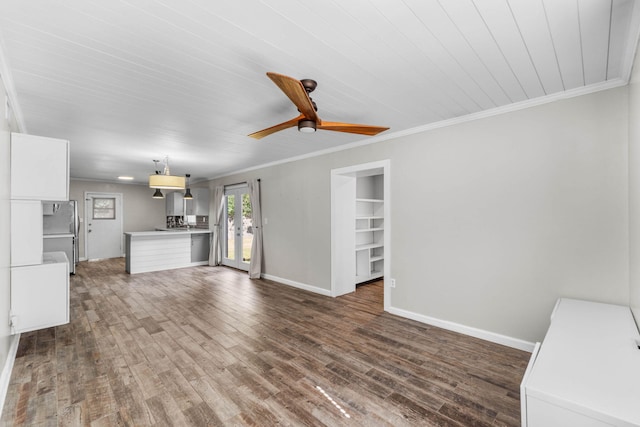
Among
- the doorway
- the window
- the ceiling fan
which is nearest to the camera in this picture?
the ceiling fan

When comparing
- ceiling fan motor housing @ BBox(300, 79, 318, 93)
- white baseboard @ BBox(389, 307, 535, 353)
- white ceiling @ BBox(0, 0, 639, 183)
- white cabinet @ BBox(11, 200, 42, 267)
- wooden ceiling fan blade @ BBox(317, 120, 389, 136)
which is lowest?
white baseboard @ BBox(389, 307, 535, 353)

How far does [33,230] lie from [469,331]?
440cm

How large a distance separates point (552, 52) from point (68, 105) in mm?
4075

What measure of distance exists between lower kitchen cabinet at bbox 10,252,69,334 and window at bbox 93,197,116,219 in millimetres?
7286

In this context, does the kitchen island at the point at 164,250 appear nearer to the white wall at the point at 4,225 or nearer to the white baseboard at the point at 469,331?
the white wall at the point at 4,225

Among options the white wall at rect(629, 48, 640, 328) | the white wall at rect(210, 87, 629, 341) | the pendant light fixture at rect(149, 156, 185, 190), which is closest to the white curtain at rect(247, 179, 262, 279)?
the pendant light fixture at rect(149, 156, 185, 190)

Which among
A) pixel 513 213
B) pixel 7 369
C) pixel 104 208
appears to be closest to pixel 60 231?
pixel 104 208

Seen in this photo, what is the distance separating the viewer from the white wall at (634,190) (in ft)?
6.09

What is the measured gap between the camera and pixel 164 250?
6957mm

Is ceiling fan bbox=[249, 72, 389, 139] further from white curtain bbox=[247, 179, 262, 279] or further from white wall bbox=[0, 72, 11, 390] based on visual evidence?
white curtain bbox=[247, 179, 262, 279]

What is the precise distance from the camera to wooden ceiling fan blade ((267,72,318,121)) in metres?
1.64

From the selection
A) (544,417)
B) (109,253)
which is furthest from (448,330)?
(109,253)

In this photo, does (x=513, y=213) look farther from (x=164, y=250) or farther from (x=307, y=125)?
(x=164, y=250)

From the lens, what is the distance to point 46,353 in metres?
2.80
